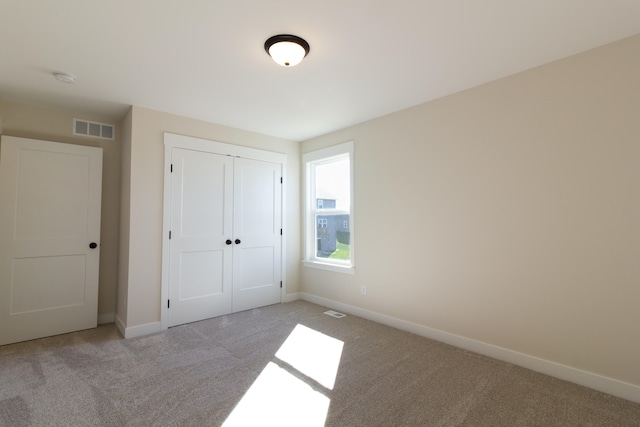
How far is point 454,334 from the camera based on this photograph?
9.68 feet

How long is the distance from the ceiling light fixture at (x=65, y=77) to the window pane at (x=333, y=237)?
3.20m

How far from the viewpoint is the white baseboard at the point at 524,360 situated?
6.83 ft

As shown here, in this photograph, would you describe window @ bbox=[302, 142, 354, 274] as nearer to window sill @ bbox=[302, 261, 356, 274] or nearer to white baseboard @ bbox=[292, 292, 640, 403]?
window sill @ bbox=[302, 261, 356, 274]

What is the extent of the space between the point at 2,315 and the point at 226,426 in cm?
Result: 291

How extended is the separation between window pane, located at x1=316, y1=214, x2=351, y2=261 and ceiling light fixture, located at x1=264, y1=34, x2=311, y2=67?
7.77 ft

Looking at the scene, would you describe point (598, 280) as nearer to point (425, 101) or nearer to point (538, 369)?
point (538, 369)

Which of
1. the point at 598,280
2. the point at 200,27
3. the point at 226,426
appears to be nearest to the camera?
the point at 226,426

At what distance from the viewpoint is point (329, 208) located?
4.44 metres

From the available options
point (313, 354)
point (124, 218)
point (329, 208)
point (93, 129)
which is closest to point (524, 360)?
point (313, 354)

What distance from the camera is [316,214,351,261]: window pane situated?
13.7 feet

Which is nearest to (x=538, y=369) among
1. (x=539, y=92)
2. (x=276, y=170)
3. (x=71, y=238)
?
(x=539, y=92)

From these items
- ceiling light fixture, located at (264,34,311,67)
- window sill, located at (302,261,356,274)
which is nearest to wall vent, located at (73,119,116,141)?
ceiling light fixture, located at (264,34,311,67)

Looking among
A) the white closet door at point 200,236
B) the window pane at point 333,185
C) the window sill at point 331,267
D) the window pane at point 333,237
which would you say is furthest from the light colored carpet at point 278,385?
the window pane at point 333,185

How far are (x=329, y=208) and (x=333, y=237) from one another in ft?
1.44
